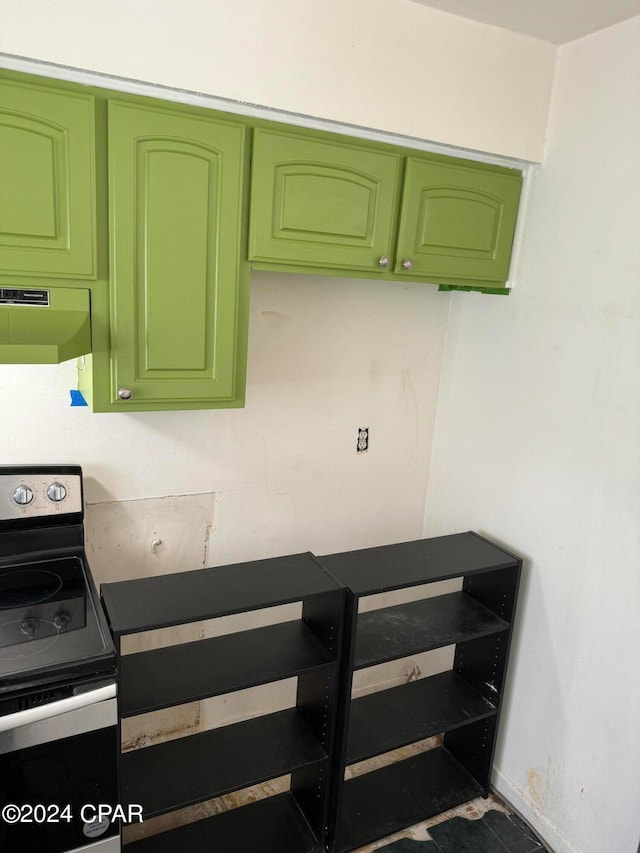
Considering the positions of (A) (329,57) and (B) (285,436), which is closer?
(A) (329,57)

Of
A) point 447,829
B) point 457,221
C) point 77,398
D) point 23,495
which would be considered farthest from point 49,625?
point 457,221

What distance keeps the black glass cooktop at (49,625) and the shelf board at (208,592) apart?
0.07 m

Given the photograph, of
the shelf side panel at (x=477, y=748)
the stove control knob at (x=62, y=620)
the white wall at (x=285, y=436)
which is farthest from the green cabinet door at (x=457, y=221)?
the shelf side panel at (x=477, y=748)

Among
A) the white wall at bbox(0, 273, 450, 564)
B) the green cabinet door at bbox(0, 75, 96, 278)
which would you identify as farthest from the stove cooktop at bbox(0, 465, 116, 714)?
the green cabinet door at bbox(0, 75, 96, 278)

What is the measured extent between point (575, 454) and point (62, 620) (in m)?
1.59

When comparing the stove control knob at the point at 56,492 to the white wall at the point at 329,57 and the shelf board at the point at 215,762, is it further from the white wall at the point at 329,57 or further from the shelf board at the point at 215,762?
the white wall at the point at 329,57

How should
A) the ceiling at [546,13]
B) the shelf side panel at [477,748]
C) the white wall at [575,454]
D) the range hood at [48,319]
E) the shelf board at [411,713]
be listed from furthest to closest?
1. the shelf side panel at [477,748]
2. the shelf board at [411,713]
3. the white wall at [575,454]
4. the ceiling at [546,13]
5. the range hood at [48,319]

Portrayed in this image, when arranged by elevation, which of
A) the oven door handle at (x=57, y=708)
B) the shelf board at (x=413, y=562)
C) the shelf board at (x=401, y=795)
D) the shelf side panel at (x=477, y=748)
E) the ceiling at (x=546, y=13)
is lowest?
the shelf board at (x=401, y=795)

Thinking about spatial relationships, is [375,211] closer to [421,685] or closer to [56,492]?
[56,492]

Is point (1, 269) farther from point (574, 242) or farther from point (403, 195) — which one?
point (574, 242)

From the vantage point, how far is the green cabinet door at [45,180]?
141 centimetres

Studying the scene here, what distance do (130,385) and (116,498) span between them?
1.79 ft

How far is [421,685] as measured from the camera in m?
2.33

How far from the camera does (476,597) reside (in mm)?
2326
